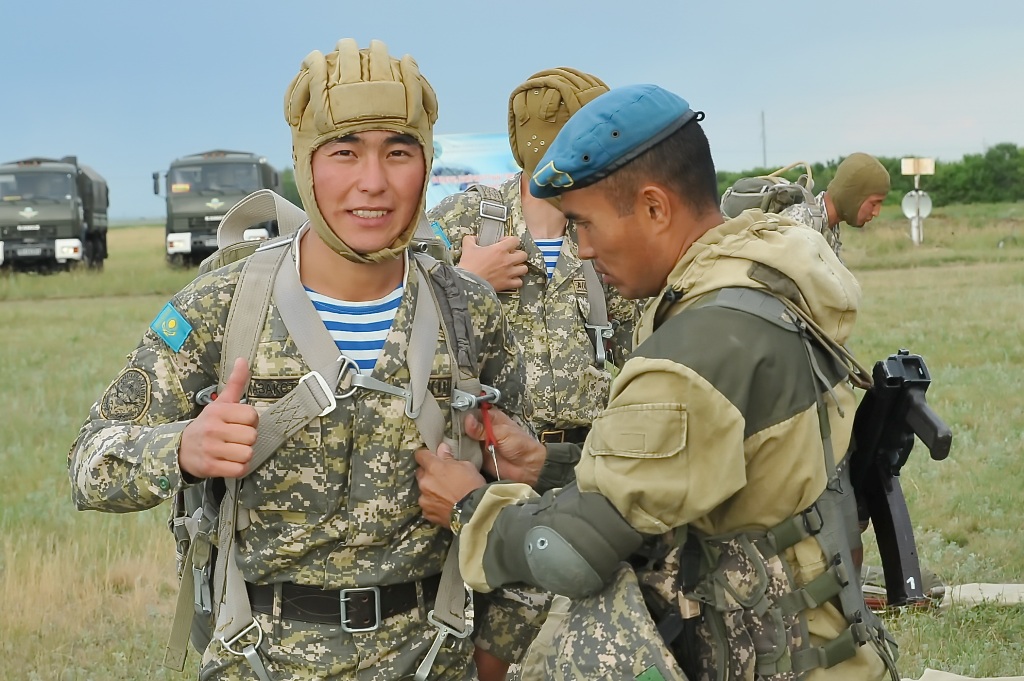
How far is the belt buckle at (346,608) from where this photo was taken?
8.64 feet

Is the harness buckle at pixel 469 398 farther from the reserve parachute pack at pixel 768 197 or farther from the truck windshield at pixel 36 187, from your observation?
the truck windshield at pixel 36 187

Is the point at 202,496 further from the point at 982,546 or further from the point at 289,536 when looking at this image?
the point at 982,546

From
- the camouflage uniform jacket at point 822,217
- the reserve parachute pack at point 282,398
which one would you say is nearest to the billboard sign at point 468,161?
the camouflage uniform jacket at point 822,217

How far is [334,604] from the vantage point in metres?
2.66

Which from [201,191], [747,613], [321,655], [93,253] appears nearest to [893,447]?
[747,613]

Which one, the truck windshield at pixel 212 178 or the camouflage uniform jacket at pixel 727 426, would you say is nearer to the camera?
the camouflage uniform jacket at pixel 727 426

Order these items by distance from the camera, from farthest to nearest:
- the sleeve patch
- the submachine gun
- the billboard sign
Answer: the billboard sign < the submachine gun < the sleeve patch

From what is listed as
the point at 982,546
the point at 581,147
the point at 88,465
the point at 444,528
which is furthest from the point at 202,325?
the point at 982,546

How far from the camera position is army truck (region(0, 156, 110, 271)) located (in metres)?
27.7

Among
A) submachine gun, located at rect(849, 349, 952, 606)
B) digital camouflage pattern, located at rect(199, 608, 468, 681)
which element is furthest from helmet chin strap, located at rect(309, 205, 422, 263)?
submachine gun, located at rect(849, 349, 952, 606)

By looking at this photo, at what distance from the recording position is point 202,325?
8.47ft

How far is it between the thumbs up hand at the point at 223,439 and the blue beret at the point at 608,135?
77 centimetres

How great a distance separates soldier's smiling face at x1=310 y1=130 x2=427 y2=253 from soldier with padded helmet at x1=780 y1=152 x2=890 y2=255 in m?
5.45

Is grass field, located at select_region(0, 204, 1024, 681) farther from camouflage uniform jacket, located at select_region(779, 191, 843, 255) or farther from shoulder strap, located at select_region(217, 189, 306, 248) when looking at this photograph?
shoulder strap, located at select_region(217, 189, 306, 248)
